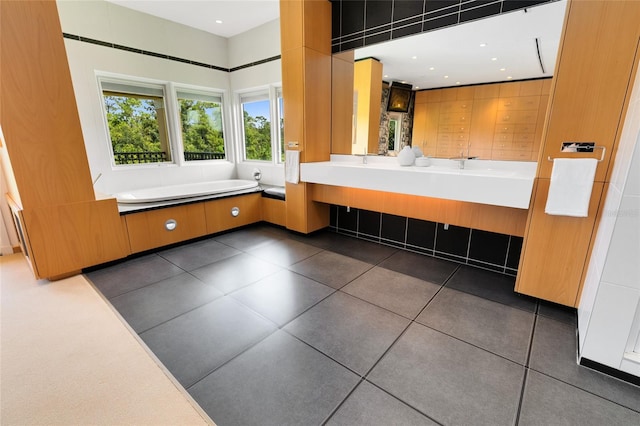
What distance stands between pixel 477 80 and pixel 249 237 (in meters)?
2.98

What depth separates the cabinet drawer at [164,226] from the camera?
2926 millimetres

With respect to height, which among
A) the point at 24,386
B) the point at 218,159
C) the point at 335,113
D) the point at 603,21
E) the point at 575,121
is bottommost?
the point at 24,386

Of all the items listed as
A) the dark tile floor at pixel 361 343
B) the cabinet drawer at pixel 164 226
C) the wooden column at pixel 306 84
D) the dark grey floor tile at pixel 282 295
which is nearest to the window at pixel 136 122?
the cabinet drawer at pixel 164 226

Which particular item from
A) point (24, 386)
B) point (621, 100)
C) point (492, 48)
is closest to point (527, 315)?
point (621, 100)

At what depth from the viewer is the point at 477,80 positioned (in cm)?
254

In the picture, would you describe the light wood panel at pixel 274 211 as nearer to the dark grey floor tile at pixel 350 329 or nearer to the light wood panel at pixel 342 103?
the light wood panel at pixel 342 103

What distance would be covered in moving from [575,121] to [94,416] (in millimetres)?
3083

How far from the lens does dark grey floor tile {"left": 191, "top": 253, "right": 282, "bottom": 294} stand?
2467 mm

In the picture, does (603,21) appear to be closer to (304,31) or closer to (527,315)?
(527,315)

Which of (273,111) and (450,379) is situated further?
(273,111)

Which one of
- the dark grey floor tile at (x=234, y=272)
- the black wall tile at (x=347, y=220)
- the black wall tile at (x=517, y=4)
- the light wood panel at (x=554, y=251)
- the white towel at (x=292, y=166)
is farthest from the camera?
the black wall tile at (x=347, y=220)

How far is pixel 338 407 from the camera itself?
1.31 metres

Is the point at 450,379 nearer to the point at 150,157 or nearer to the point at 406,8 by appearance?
the point at 406,8

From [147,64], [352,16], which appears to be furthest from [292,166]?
[147,64]
